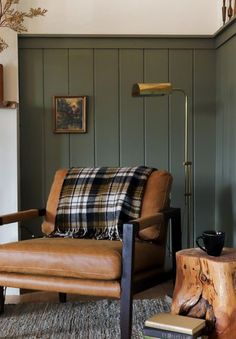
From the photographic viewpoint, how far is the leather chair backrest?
2.54m

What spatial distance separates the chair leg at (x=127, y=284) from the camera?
2.07 m

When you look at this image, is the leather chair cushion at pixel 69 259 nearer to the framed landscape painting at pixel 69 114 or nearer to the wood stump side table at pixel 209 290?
the wood stump side table at pixel 209 290

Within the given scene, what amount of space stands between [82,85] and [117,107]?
0.95ft

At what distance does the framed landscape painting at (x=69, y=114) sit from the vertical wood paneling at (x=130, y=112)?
0.92 ft

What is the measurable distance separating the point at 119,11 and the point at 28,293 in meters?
1.99

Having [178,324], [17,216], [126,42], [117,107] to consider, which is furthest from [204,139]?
[178,324]

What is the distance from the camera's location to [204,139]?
341 cm

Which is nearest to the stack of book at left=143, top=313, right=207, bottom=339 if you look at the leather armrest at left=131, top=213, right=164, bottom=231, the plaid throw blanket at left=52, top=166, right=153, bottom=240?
the leather armrest at left=131, top=213, right=164, bottom=231

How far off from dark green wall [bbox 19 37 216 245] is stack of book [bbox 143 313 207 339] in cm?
171

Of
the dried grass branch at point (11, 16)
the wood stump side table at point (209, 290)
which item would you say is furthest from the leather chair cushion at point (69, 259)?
the dried grass branch at point (11, 16)

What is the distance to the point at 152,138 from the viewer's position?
11.2 feet

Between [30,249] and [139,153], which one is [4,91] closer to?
[139,153]

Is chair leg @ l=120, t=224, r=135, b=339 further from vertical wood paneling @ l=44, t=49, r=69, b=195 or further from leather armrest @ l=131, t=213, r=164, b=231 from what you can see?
vertical wood paneling @ l=44, t=49, r=69, b=195

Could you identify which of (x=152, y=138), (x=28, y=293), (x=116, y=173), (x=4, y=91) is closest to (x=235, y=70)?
(x=152, y=138)
